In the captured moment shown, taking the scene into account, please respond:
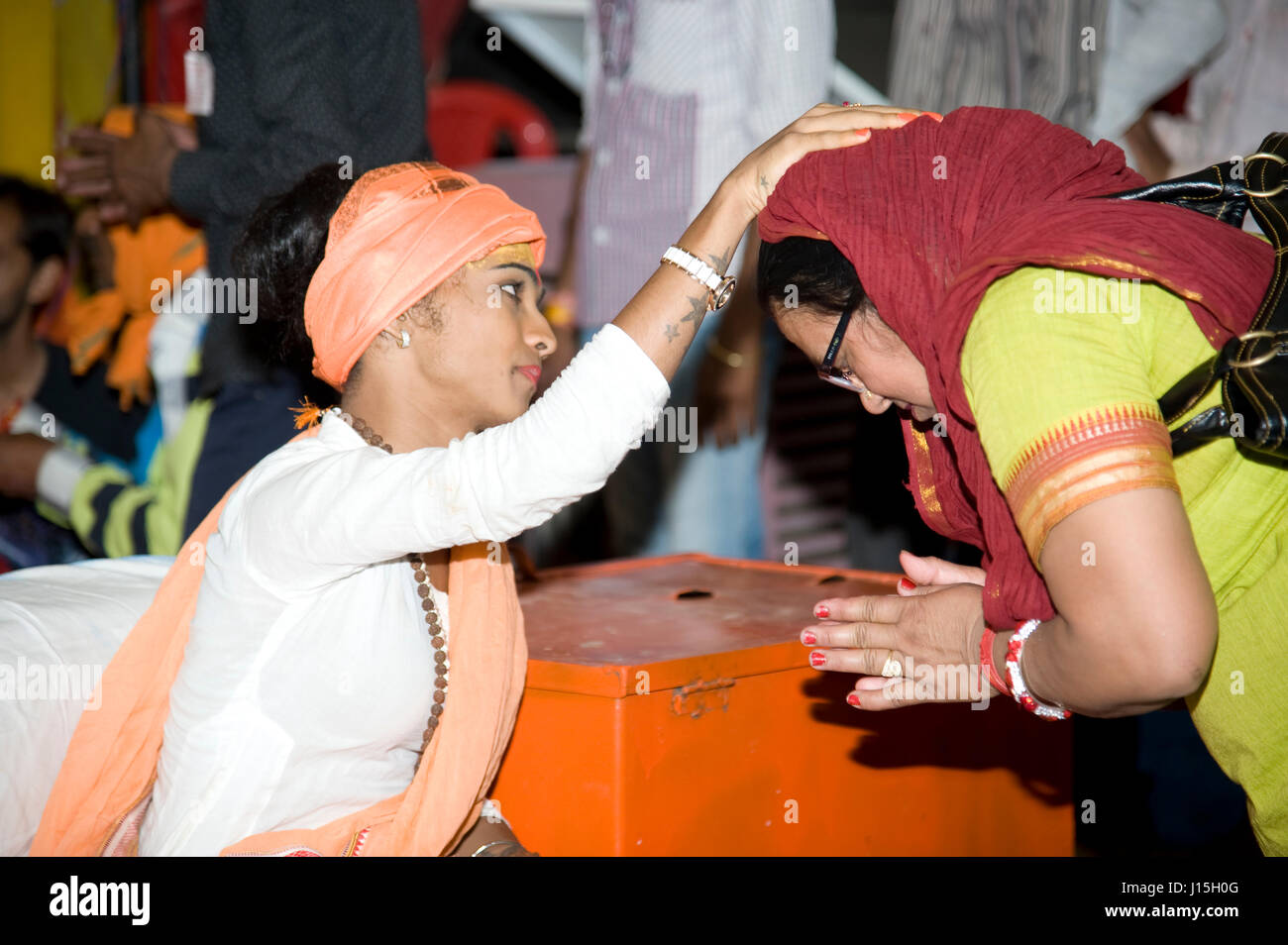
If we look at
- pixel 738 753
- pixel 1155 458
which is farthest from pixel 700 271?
pixel 738 753

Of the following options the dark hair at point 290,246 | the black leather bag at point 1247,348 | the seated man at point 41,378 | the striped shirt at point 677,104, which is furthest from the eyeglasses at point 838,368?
the seated man at point 41,378

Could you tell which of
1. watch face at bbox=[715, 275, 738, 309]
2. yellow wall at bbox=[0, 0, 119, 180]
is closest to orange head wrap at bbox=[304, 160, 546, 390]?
watch face at bbox=[715, 275, 738, 309]

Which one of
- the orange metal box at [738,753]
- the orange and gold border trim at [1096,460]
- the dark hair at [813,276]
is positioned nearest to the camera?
the orange and gold border trim at [1096,460]

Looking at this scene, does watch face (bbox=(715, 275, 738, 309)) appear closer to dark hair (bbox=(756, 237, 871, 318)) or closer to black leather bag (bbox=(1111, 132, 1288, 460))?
dark hair (bbox=(756, 237, 871, 318))

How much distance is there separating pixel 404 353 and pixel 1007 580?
33.7 inches

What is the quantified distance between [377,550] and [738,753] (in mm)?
658

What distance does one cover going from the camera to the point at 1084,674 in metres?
1.20

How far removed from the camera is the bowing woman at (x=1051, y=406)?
3.68 feet

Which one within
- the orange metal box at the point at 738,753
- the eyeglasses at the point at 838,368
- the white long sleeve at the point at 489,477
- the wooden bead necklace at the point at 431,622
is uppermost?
the eyeglasses at the point at 838,368

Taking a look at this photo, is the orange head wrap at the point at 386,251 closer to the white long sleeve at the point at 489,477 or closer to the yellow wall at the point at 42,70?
the white long sleeve at the point at 489,477

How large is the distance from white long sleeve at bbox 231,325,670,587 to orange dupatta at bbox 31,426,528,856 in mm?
247

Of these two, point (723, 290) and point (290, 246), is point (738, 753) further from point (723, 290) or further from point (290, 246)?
point (290, 246)

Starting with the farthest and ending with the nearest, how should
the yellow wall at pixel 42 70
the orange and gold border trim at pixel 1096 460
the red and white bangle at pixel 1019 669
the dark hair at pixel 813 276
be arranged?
the yellow wall at pixel 42 70
the dark hair at pixel 813 276
the red and white bangle at pixel 1019 669
the orange and gold border trim at pixel 1096 460

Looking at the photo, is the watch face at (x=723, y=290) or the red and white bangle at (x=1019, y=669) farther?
the watch face at (x=723, y=290)
